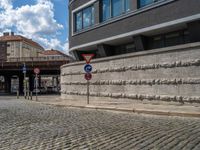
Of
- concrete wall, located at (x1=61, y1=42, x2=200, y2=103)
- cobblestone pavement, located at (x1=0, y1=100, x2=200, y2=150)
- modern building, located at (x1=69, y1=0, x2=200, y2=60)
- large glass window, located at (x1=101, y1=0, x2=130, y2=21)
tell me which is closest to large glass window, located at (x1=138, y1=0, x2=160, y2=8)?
modern building, located at (x1=69, y1=0, x2=200, y2=60)

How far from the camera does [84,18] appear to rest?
28.3m

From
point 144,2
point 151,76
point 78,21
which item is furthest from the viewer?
point 78,21

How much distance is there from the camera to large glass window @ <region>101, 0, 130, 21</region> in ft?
75.2

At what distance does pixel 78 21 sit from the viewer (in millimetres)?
29391

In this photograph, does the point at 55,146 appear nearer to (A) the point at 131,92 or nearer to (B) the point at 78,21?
(A) the point at 131,92

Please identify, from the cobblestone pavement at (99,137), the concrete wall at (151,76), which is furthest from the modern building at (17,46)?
the cobblestone pavement at (99,137)

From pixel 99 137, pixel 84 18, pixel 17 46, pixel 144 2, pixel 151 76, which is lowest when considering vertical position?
pixel 99 137

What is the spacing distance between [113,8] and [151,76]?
827 centimetres

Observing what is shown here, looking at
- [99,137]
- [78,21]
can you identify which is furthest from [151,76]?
[78,21]

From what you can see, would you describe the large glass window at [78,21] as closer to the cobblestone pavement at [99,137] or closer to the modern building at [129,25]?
the modern building at [129,25]

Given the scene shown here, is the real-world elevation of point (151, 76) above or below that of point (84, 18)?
below

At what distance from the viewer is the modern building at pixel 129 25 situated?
18.1 metres

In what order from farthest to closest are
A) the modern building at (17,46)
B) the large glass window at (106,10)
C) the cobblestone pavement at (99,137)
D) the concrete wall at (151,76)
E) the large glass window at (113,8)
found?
the modern building at (17,46) → the large glass window at (106,10) → the large glass window at (113,8) → the concrete wall at (151,76) → the cobblestone pavement at (99,137)

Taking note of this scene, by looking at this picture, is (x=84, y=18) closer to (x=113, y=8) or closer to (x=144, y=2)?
(x=113, y=8)
